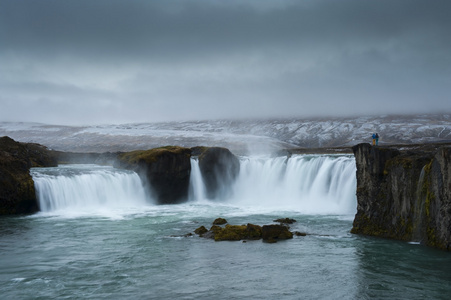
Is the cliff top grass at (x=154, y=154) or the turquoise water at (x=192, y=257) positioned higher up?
the cliff top grass at (x=154, y=154)

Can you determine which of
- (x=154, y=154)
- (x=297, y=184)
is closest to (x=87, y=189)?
(x=154, y=154)

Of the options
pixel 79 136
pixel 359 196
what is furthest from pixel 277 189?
pixel 79 136

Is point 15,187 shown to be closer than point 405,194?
No

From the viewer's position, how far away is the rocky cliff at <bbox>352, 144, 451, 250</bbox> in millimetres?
20031

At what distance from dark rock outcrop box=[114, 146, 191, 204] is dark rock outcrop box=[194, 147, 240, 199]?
109 inches

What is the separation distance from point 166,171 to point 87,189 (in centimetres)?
933

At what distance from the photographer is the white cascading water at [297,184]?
129 ft

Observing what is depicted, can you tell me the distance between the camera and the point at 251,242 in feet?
78.9

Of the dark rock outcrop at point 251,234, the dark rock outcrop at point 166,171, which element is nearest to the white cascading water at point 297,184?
the dark rock outcrop at point 166,171

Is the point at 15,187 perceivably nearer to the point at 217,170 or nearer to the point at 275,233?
the point at 275,233

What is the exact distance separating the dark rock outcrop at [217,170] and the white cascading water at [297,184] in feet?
2.93

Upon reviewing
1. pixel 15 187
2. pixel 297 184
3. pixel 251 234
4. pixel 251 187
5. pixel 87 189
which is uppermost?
pixel 15 187

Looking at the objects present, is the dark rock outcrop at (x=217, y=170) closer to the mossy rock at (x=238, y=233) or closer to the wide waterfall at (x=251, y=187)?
the wide waterfall at (x=251, y=187)

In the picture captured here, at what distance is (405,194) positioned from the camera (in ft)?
75.8
